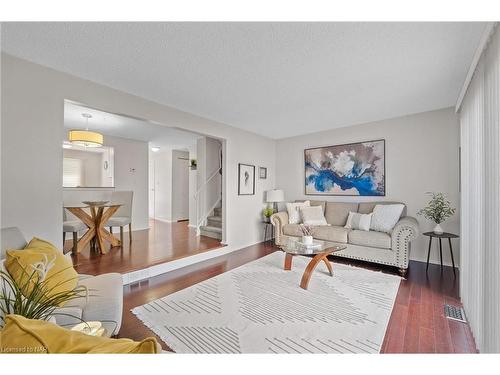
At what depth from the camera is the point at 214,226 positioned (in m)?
4.92

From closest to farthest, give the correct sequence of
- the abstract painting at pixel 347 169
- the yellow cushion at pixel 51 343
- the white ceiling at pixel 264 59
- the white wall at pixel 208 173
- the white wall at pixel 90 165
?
the yellow cushion at pixel 51 343
the white ceiling at pixel 264 59
the abstract painting at pixel 347 169
the white wall at pixel 208 173
the white wall at pixel 90 165

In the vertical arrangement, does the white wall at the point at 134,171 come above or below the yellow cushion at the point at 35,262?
above

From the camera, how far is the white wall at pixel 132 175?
17.5 ft

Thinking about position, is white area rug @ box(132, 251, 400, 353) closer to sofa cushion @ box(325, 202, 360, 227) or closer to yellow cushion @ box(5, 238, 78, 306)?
yellow cushion @ box(5, 238, 78, 306)

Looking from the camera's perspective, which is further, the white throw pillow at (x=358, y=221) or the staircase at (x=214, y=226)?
the staircase at (x=214, y=226)

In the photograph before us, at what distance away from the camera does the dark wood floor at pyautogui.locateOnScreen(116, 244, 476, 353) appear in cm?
167

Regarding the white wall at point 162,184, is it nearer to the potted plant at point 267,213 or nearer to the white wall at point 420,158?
the potted plant at point 267,213

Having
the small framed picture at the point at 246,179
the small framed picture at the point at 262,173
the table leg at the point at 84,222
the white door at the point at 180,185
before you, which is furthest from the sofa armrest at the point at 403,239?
the white door at the point at 180,185

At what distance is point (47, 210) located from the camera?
2.21 meters

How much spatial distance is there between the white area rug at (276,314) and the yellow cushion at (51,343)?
1288 mm
